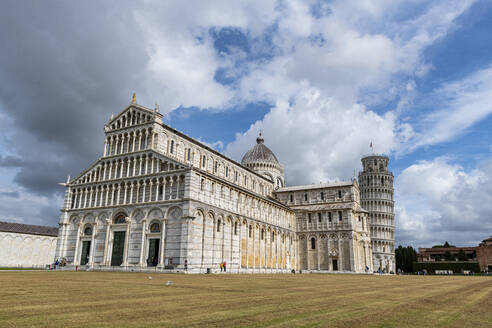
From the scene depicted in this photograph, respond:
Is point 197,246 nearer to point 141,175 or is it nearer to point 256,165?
point 141,175

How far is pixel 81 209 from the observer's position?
51812mm

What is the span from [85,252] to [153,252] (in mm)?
12473

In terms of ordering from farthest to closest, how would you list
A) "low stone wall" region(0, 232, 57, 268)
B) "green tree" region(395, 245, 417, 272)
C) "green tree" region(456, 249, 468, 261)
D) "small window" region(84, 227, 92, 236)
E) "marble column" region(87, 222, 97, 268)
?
1. "green tree" region(456, 249, 468, 261)
2. "green tree" region(395, 245, 417, 272)
3. "low stone wall" region(0, 232, 57, 268)
4. "small window" region(84, 227, 92, 236)
5. "marble column" region(87, 222, 97, 268)

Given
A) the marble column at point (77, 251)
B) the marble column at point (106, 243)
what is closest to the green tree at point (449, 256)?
the marble column at point (106, 243)

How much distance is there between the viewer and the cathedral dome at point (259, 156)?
87.9 metres

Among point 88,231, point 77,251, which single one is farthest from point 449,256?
point 77,251

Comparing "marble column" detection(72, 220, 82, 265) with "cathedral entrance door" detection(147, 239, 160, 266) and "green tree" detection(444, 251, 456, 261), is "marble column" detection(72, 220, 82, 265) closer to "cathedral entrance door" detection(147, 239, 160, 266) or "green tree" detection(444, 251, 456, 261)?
"cathedral entrance door" detection(147, 239, 160, 266)

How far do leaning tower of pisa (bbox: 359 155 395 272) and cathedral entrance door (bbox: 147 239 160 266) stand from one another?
79856 millimetres

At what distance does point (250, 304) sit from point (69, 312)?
5513mm

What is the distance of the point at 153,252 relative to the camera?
44.3 metres

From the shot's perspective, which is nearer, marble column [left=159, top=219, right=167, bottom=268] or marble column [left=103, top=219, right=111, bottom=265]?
marble column [left=159, top=219, right=167, bottom=268]

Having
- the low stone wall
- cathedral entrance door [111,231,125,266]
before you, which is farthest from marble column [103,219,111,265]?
the low stone wall

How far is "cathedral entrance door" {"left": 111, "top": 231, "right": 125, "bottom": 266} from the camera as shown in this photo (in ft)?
153

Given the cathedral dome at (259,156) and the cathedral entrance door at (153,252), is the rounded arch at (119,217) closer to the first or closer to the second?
the cathedral entrance door at (153,252)
